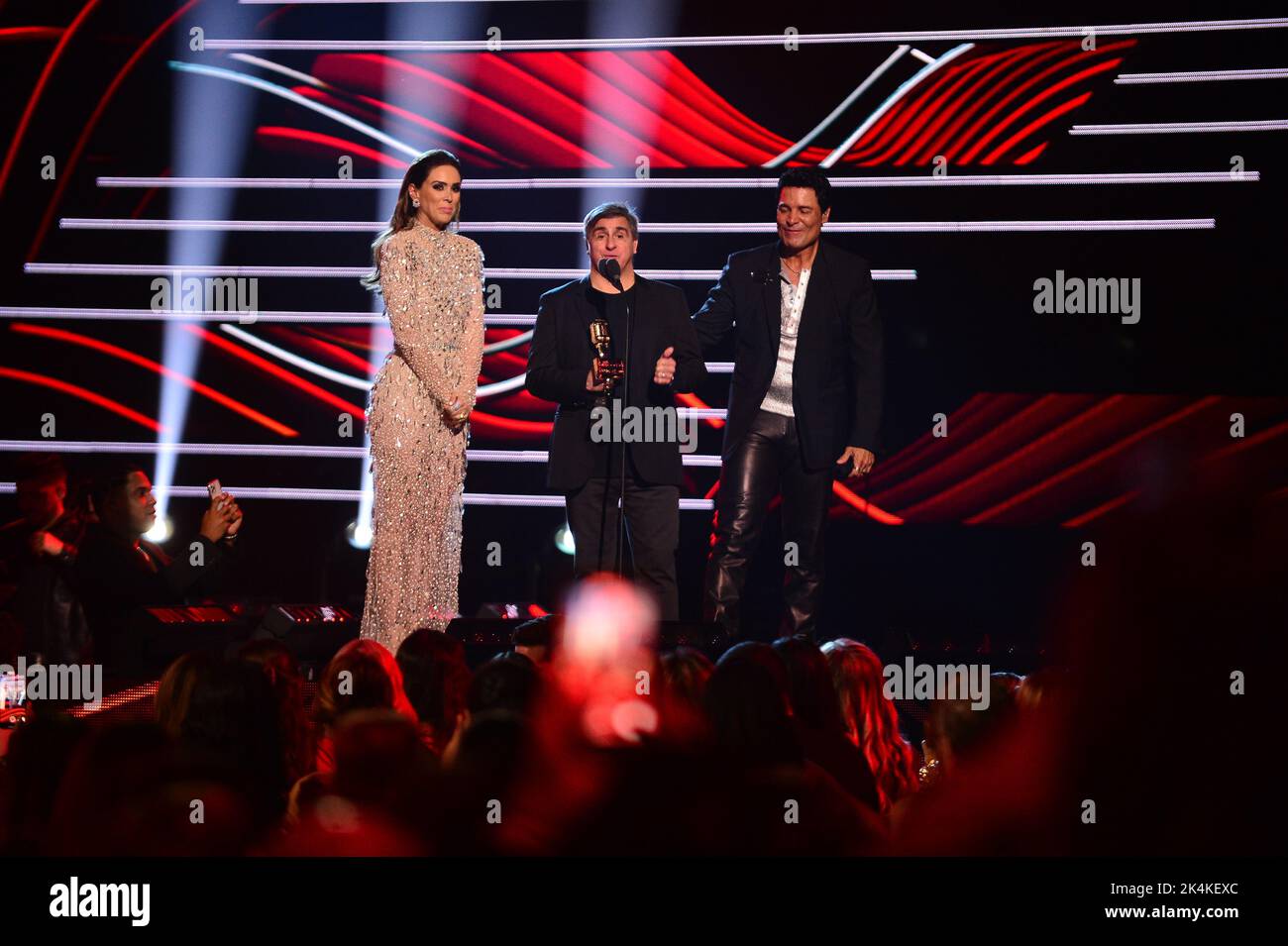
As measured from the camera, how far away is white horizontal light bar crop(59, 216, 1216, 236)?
676cm

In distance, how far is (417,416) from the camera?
5.37 metres

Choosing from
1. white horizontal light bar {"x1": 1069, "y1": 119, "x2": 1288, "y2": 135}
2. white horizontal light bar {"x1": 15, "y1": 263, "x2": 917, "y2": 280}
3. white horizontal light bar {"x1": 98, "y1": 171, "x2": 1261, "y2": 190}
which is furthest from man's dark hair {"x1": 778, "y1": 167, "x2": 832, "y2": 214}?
white horizontal light bar {"x1": 1069, "y1": 119, "x2": 1288, "y2": 135}

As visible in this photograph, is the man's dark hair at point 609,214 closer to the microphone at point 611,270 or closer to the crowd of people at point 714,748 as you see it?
the microphone at point 611,270

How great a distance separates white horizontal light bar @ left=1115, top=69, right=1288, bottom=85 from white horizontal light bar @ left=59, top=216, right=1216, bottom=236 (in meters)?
0.69

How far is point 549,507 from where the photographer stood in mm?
7156

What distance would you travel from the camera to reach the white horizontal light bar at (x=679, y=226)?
6.76 metres

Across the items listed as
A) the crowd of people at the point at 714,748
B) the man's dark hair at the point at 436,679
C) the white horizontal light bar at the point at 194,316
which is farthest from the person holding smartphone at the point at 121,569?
the white horizontal light bar at the point at 194,316

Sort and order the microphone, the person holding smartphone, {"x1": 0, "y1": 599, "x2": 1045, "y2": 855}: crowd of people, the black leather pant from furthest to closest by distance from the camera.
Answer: the black leather pant < the microphone < the person holding smartphone < {"x1": 0, "y1": 599, "x2": 1045, "y2": 855}: crowd of people

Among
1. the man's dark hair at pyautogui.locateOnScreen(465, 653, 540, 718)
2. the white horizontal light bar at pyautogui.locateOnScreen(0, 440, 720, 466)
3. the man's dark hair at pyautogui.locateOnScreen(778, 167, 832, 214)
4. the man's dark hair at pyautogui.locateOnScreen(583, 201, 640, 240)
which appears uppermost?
the man's dark hair at pyautogui.locateOnScreen(778, 167, 832, 214)

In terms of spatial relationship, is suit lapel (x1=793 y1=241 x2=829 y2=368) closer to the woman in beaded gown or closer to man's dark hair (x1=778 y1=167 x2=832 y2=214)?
man's dark hair (x1=778 y1=167 x2=832 y2=214)

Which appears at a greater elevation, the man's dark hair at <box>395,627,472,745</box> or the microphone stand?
the microphone stand

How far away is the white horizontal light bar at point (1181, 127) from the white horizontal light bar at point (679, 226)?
0.45 meters

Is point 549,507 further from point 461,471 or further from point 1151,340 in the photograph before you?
point 1151,340
